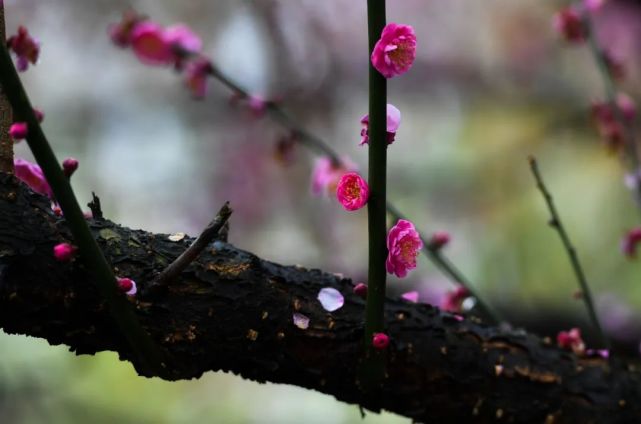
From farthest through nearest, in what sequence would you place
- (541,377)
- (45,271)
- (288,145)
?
(288,145) < (541,377) < (45,271)

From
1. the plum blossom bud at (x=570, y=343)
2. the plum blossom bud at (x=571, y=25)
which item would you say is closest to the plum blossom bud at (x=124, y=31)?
the plum blossom bud at (x=571, y=25)

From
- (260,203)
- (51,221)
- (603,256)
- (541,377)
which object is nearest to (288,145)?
(541,377)

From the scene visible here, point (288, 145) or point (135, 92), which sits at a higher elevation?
point (135, 92)

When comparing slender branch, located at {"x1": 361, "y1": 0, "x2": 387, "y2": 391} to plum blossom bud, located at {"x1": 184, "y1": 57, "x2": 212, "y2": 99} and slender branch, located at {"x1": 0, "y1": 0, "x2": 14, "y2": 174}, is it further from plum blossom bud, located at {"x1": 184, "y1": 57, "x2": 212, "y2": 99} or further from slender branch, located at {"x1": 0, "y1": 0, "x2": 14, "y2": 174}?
plum blossom bud, located at {"x1": 184, "y1": 57, "x2": 212, "y2": 99}

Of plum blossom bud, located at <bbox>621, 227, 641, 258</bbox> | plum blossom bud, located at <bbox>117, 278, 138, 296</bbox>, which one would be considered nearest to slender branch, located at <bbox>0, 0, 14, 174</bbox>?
plum blossom bud, located at <bbox>117, 278, 138, 296</bbox>

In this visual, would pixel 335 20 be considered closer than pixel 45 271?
No

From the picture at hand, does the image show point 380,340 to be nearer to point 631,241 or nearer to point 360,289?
point 360,289

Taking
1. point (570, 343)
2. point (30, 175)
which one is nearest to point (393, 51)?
point (30, 175)

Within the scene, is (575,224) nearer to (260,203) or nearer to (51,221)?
(260,203)
